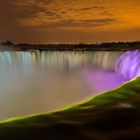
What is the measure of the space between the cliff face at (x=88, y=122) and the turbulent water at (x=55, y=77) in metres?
4.82

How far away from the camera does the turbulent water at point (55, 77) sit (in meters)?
6.82

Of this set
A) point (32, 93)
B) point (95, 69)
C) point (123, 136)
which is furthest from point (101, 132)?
point (95, 69)

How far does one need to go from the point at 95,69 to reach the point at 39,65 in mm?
1849

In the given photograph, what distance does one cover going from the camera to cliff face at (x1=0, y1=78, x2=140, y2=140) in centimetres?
74

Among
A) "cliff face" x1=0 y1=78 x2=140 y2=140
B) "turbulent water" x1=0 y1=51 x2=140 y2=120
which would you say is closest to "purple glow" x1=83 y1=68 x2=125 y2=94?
"turbulent water" x1=0 y1=51 x2=140 y2=120

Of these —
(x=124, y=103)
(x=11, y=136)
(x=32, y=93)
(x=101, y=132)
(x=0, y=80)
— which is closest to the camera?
(x=11, y=136)

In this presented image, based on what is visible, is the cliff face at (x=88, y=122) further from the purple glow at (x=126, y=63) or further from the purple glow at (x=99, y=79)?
the purple glow at (x=126, y=63)

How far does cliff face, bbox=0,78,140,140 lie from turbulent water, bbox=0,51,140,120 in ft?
15.8

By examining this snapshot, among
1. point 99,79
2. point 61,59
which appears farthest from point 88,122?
point 61,59

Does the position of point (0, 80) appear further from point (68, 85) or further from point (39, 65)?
point (68, 85)

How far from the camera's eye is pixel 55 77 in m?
9.55

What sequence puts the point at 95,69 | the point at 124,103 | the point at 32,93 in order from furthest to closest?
the point at 95,69 → the point at 32,93 → the point at 124,103

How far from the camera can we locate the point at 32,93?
8172 mm

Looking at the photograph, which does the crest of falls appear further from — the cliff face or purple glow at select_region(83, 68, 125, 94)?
the cliff face
